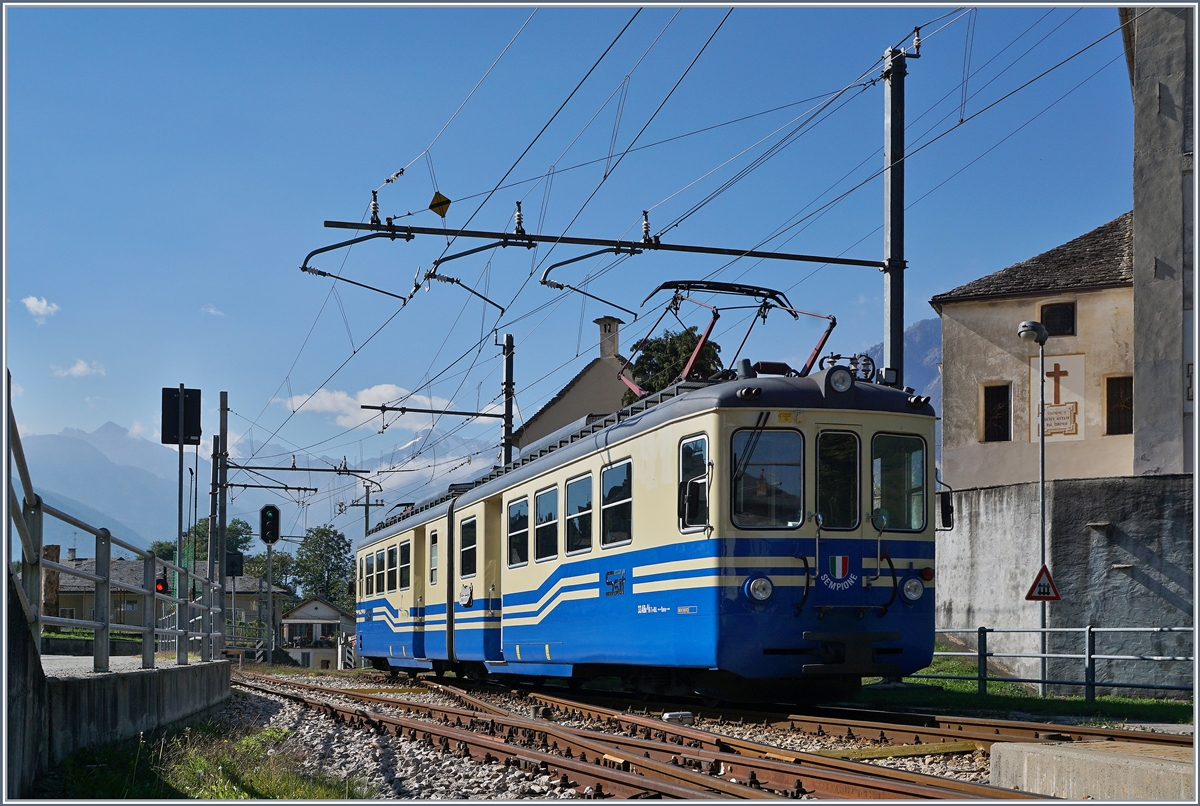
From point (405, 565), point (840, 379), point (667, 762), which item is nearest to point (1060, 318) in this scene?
point (405, 565)

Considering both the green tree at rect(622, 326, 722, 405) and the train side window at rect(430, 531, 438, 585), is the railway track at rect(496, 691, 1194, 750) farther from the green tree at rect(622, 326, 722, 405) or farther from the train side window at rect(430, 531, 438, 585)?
the green tree at rect(622, 326, 722, 405)

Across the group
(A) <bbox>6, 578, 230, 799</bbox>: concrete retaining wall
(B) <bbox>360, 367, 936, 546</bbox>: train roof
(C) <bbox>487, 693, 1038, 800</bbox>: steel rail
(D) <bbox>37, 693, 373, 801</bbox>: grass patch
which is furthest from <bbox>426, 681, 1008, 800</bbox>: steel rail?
(A) <bbox>6, 578, 230, 799</bbox>: concrete retaining wall

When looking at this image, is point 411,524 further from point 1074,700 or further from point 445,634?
point 1074,700

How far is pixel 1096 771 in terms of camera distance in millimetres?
6938

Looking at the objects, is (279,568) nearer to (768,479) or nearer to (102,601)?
(768,479)

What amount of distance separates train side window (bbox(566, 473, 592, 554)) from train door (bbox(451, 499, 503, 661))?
3042 millimetres

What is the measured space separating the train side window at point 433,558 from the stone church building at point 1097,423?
1011cm

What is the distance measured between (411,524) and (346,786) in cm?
1327

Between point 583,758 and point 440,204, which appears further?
point 440,204

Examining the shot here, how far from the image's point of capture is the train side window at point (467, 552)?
17.5 meters

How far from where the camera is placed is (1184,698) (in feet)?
57.5

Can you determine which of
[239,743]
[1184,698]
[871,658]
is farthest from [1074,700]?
[239,743]

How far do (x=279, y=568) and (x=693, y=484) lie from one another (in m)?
116

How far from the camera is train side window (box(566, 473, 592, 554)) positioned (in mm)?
13219
